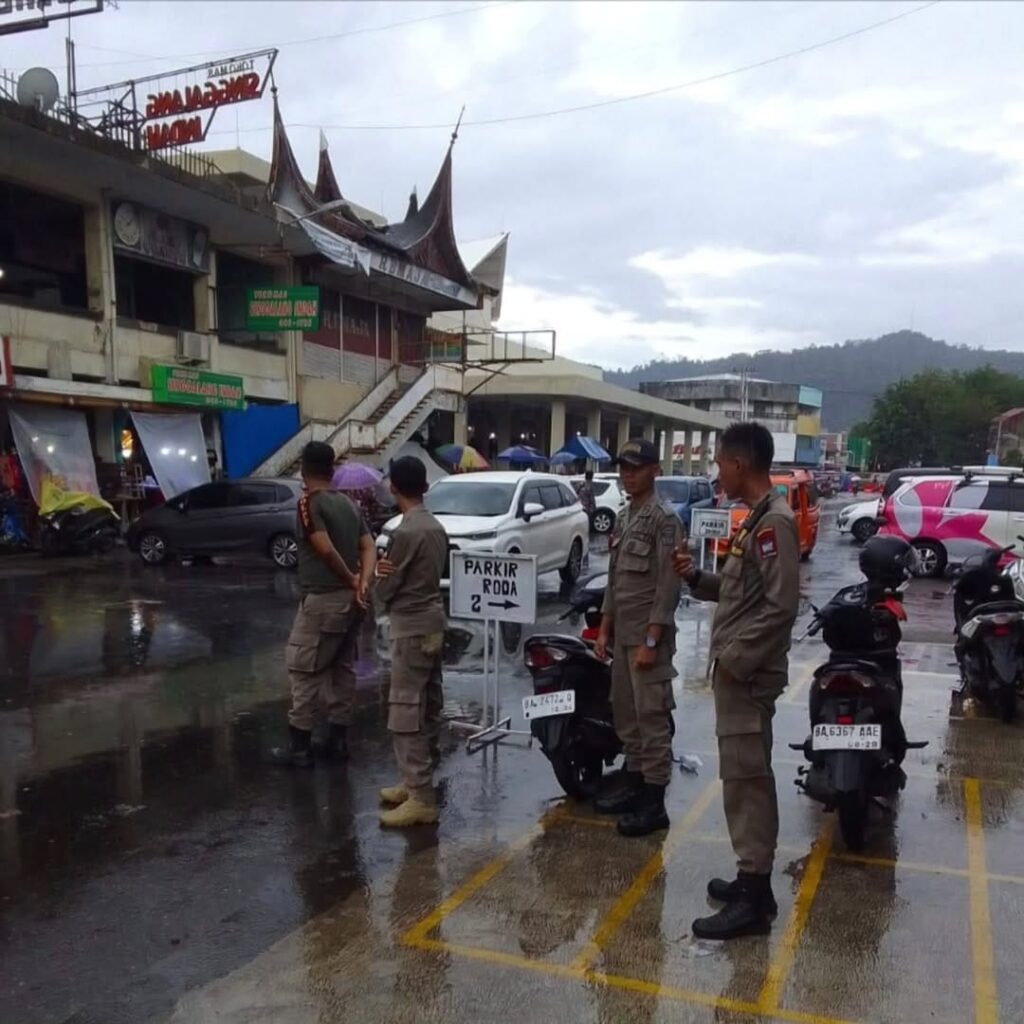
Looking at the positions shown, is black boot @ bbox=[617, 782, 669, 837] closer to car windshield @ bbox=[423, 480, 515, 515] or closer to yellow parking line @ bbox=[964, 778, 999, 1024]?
yellow parking line @ bbox=[964, 778, 999, 1024]

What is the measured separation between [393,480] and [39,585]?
10165mm

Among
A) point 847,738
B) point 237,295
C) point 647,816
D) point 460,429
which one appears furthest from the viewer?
point 460,429

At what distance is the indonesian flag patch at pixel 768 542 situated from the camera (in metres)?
3.43

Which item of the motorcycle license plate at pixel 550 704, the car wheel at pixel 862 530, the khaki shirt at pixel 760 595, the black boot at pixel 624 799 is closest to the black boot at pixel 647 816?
the black boot at pixel 624 799

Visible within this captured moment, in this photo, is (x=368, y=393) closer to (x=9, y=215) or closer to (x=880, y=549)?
(x=9, y=215)

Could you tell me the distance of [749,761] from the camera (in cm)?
352

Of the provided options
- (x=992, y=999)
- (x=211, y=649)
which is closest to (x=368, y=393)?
(x=211, y=649)

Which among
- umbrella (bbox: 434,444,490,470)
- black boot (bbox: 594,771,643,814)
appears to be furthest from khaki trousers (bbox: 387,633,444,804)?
umbrella (bbox: 434,444,490,470)

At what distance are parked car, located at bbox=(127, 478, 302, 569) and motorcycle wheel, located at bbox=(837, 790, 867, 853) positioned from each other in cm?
1160

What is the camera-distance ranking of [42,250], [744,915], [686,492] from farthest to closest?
[686,492] < [42,250] < [744,915]

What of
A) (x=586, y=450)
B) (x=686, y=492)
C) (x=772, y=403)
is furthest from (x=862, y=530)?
(x=772, y=403)

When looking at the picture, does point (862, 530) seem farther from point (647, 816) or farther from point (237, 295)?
point (647, 816)

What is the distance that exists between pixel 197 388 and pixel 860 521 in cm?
1535

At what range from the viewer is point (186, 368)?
19.2m
